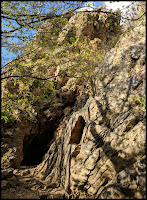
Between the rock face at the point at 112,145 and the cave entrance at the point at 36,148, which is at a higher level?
the rock face at the point at 112,145

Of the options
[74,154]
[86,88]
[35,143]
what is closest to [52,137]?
[35,143]

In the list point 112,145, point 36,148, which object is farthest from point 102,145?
point 36,148

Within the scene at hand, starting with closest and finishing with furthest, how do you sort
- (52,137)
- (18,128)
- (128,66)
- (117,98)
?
(117,98) → (128,66) → (18,128) → (52,137)

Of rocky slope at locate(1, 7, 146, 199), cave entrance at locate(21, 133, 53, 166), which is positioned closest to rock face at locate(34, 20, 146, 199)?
rocky slope at locate(1, 7, 146, 199)

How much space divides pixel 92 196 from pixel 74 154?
218 cm

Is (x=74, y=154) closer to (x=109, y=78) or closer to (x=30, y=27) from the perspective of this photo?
(x=109, y=78)

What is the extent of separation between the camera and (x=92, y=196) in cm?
558

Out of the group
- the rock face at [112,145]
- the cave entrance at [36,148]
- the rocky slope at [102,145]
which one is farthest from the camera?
the cave entrance at [36,148]

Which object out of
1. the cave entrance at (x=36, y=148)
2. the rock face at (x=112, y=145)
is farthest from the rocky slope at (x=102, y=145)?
the cave entrance at (x=36, y=148)

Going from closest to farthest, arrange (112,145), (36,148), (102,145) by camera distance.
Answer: (112,145) < (102,145) < (36,148)

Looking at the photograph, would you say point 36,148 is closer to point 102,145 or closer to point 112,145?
point 102,145

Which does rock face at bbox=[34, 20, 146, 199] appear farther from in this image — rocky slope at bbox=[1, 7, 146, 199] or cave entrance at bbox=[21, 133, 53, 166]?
cave entrance at bbox=[21, 133, 53, 166]

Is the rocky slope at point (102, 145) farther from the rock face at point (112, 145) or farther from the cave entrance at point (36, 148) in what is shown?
the cave entrance at point (36, 148)

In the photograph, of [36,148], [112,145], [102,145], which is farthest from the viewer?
[36,148]
